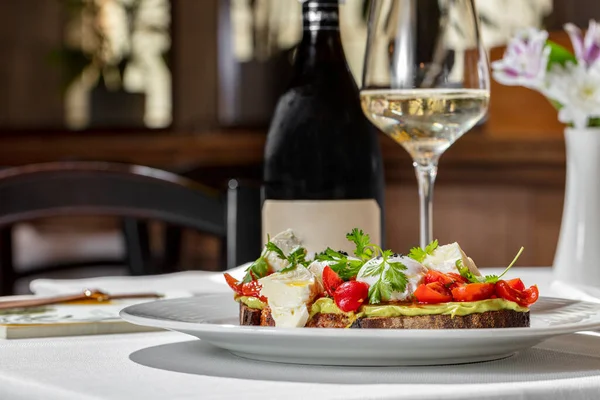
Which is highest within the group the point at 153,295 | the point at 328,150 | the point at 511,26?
the point at 511,26

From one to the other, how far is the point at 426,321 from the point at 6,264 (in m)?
1.07

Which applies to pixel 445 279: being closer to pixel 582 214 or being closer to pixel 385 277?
pixel 385 277

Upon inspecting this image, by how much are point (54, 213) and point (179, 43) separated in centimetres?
363

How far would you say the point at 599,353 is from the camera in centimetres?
65

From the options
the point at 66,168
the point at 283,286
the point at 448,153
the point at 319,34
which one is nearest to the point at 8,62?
the point at 448,153

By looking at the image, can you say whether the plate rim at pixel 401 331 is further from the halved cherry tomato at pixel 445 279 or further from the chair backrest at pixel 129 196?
the chair backrest at pixel 129 196

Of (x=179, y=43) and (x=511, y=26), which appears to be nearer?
(x=511, y=26)

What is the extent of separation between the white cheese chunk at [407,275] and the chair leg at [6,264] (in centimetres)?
100

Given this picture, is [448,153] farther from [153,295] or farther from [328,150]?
[153,295]

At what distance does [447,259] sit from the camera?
2.15 ft

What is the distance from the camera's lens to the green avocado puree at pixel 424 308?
607mm

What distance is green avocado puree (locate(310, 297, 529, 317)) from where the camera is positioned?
61 centimetres

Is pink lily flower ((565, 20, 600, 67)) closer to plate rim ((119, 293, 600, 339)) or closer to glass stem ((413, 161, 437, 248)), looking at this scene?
glass stem ((413, 161, 437, 248))

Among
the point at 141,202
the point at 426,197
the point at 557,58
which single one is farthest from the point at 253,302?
the point at 141,202
